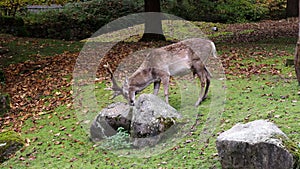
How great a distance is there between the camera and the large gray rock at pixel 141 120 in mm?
7602

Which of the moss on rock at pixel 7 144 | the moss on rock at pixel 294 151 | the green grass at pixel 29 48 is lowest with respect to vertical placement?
the green grass at pixel 29 48

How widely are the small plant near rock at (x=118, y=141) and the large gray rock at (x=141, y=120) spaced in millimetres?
109

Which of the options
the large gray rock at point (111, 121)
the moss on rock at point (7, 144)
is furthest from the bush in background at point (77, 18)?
the moss on rock at point (7, 144)

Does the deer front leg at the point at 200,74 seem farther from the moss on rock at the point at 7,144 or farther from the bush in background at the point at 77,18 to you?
the bush in background at the point at 77,18

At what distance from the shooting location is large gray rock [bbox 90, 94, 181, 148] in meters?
7.60

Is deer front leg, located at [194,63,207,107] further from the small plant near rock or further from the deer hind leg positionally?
the small plant near rock

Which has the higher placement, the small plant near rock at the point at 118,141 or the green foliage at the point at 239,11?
the small plant near rock at the point at 118,141

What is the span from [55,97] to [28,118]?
4.27ft

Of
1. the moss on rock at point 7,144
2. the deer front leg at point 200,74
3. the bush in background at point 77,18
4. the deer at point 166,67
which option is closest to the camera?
the moss on rock at point 7,144

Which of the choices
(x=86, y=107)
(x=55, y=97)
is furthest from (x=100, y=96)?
(x=55, y=97)

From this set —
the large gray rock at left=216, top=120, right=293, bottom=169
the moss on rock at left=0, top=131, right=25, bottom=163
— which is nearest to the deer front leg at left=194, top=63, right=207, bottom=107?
the large gray rock at left=216, top=120, right=293, bottom=169

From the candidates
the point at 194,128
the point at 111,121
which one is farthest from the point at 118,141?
the point at 194,128

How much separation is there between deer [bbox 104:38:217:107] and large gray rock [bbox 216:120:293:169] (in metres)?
3.24

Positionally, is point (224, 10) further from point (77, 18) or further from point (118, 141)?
point (118, 141)
